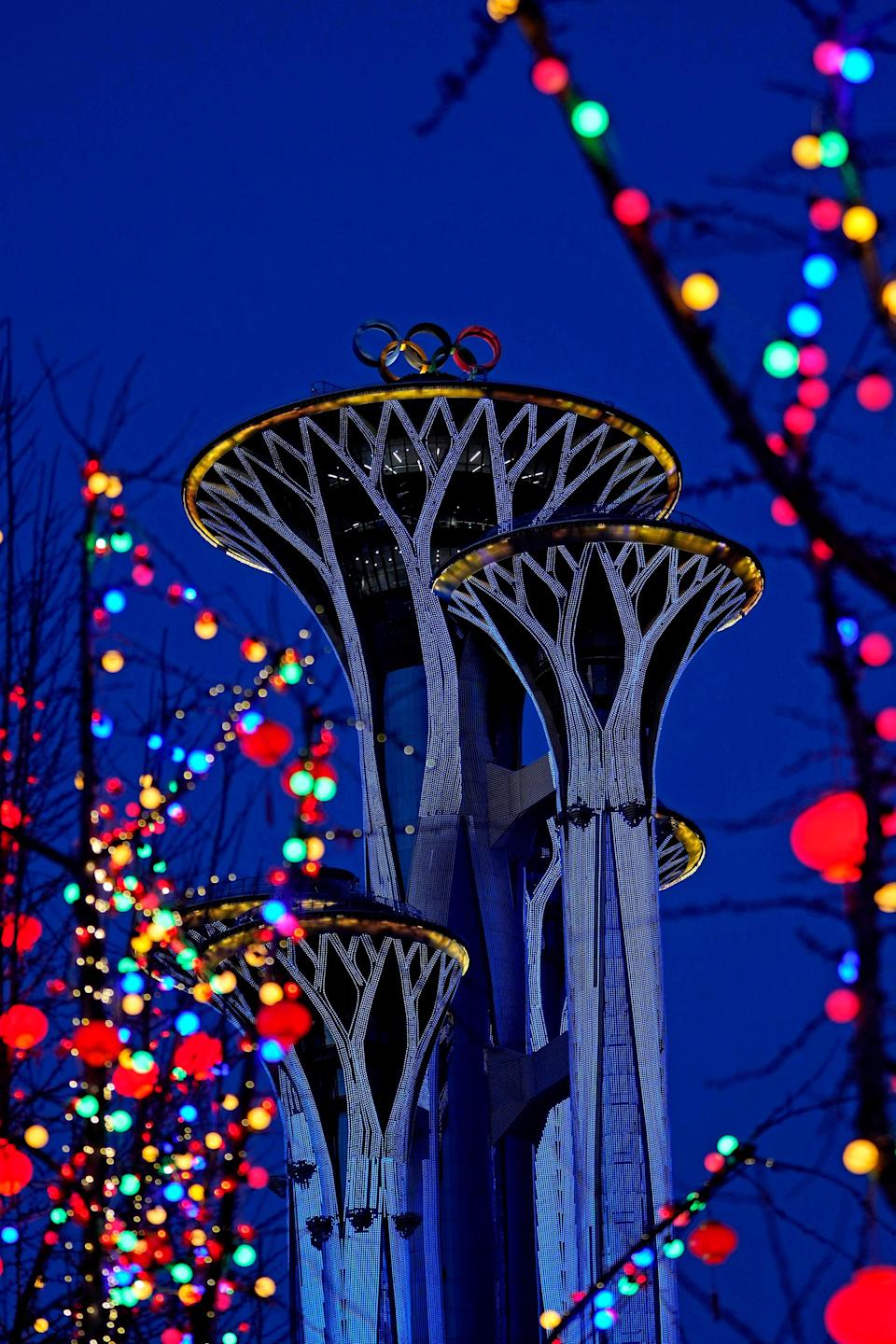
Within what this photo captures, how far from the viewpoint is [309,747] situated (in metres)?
10.4

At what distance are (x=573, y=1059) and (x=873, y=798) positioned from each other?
3613 cm

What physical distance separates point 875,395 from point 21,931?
5699 millimetres

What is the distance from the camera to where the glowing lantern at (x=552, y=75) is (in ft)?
21.1

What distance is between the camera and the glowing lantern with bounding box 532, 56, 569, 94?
6.44 meters

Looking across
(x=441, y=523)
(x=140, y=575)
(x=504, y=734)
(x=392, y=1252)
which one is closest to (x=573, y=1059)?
(x=392, y=1252)

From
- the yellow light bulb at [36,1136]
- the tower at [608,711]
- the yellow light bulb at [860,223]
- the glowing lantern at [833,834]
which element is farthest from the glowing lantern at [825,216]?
the tower at [608,711]

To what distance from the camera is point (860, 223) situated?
6742 millimetres

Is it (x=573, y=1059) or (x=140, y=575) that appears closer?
(x=140, y=575)

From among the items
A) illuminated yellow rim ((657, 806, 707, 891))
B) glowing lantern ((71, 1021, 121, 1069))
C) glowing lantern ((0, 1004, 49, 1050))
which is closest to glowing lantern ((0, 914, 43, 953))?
glowing lantern ((0, 1004, 49, 1050))

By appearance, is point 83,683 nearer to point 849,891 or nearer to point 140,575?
point 140,575

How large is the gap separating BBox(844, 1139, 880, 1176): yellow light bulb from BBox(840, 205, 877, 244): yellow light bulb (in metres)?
3.03

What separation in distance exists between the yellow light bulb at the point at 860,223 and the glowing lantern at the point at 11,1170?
625cm

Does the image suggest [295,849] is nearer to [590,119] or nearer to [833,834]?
[833,834]

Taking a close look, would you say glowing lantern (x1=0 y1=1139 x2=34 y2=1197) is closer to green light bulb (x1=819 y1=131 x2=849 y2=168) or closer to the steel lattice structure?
green light bulb (x1=819 y1=131 x2=849 y2=168)
